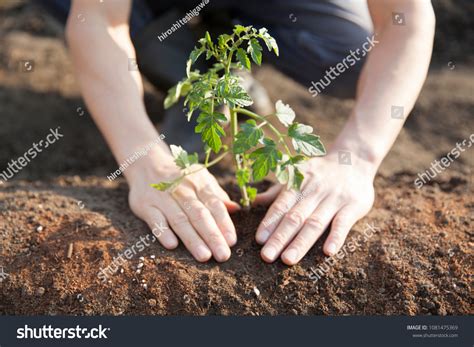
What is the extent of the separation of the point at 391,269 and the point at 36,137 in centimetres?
217

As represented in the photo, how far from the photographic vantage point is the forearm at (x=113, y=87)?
7.21 ft

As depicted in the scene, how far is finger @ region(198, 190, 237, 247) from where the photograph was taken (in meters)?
1.99

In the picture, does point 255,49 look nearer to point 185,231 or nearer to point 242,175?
point 242,175

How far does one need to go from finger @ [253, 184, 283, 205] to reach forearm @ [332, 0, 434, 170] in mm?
274

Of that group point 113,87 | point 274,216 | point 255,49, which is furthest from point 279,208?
point 113,87

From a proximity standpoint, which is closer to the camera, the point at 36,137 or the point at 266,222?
the point at 266,222

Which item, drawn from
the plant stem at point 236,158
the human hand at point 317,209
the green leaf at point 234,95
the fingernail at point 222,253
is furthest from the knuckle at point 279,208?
the green leaf at point 234,95

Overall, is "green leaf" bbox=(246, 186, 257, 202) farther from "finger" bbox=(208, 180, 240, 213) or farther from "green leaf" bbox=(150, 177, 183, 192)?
"green leaf" bbox=(150, 177, 183, 192)

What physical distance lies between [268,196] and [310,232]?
288 millimetres

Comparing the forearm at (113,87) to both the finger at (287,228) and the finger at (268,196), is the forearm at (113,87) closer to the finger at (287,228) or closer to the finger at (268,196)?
the finger at (268,196)

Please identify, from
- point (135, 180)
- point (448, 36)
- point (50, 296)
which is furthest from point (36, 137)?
point (448, 36)

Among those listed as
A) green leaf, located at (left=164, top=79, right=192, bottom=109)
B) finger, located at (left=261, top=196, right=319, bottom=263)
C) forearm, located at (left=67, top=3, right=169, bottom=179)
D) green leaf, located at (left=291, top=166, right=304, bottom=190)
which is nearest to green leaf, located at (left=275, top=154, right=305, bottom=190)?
green leaf, located at (left=291, top=166, right=304, bottom=190)

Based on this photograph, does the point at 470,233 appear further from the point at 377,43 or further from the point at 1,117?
the point at 1,117

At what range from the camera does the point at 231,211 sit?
84.1 inches
